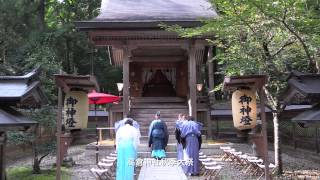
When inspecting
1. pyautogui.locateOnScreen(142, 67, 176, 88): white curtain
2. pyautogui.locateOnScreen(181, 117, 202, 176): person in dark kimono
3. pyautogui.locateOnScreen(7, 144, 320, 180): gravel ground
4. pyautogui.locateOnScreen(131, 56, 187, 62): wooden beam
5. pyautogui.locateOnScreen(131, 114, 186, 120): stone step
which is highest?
pyautogui.locateOnScreen(131, 56, 187, 62): wooden beam

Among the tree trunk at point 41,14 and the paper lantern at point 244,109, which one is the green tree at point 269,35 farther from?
the tree trunk at point 41,14

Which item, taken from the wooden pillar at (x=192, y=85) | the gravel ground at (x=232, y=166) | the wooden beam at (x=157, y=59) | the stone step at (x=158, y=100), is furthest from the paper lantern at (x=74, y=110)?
the wooden beam at (x=157, y=59)

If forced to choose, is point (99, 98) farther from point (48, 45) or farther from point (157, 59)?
point (48, 45)

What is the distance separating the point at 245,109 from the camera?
851cm

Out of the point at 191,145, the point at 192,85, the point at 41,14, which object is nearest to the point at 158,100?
the point at 192,85

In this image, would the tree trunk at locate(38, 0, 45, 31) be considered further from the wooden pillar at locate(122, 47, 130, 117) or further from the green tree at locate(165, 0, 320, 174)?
the green tree at locate(165, 0, 320, 174)

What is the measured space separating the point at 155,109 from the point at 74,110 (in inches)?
407

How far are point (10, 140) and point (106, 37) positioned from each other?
220 inches

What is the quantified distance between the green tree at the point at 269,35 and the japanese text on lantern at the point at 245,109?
160 centimetres

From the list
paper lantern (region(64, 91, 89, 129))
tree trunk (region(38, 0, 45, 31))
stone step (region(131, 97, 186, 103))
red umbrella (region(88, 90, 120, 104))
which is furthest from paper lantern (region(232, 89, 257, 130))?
tree trunk (region(38, 0, 45, 31))

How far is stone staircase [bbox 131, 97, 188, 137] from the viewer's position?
691 inches

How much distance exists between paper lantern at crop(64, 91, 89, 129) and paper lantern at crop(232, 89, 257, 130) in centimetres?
329

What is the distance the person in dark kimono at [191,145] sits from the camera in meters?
11.4

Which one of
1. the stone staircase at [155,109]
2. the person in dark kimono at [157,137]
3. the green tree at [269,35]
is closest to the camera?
the green tree at [269,35]
